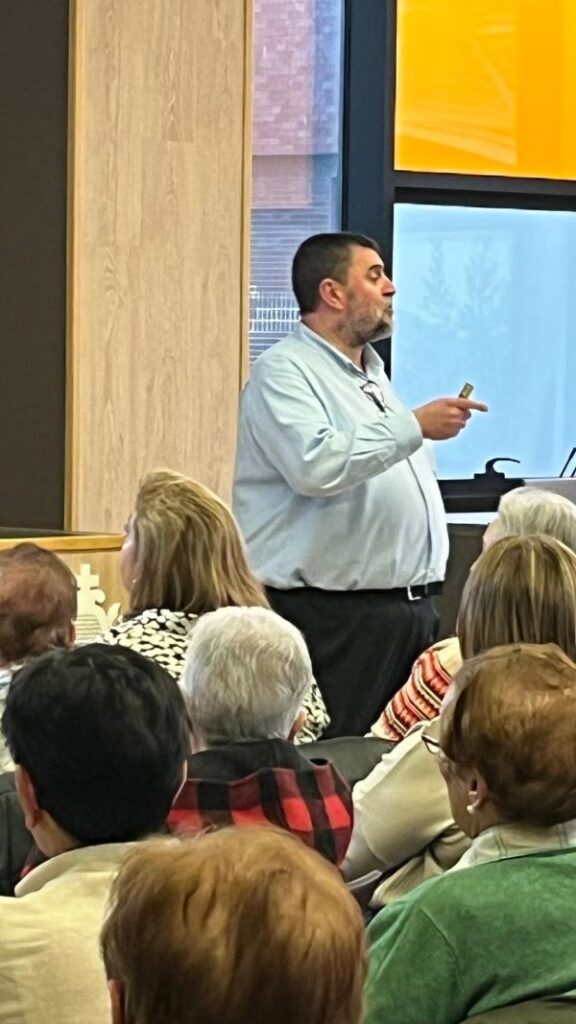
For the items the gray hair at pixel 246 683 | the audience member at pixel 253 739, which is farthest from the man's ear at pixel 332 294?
the gray hair at pixel 246 683

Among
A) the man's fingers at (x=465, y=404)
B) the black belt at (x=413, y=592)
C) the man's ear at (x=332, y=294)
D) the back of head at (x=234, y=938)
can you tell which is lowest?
the black belt at (x=413, y=592)

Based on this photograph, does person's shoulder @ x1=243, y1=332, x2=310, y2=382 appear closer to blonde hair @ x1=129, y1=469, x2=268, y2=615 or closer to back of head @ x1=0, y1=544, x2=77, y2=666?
blonde hair @ x1=129, y1=469, x2=268, y2=615

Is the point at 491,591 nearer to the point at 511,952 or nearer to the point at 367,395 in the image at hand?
the point at 511,952

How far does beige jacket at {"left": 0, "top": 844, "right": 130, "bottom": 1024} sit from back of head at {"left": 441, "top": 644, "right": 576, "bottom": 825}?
19.3 inches

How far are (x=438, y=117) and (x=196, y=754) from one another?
4833 millimetres

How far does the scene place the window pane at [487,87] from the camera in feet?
22.6

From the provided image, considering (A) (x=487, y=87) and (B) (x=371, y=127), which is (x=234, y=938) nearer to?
(B) (x=371, y=127)

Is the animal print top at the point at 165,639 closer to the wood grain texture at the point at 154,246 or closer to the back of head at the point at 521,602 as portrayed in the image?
the back of head at the point at 521,602

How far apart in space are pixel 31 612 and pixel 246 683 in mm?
739

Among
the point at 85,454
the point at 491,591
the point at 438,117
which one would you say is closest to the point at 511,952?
the point at 491,591

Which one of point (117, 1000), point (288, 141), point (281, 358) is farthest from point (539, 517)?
point (288, 141)

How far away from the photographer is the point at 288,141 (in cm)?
673

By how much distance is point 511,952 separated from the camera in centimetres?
193

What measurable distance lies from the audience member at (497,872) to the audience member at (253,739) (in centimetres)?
34
